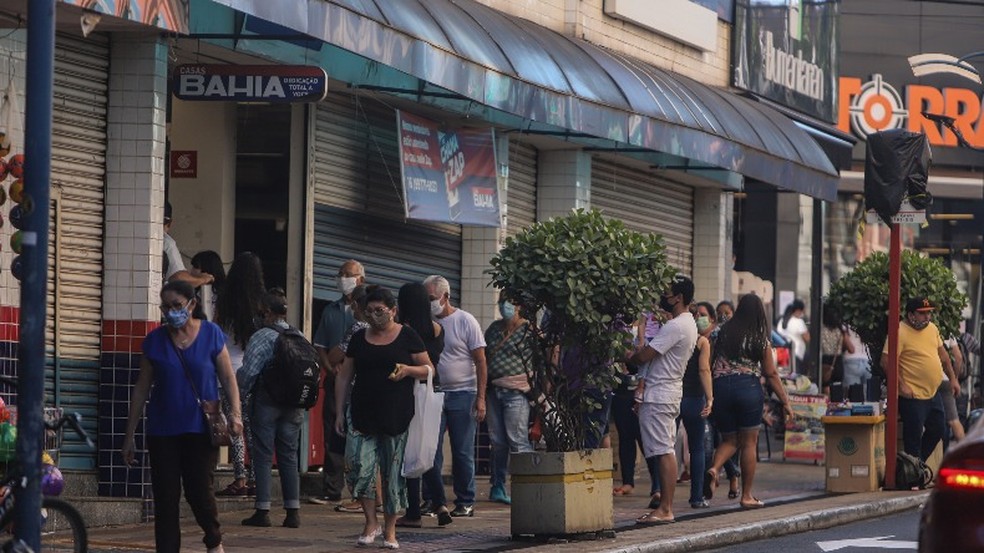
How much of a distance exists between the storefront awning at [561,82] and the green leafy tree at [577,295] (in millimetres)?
1911

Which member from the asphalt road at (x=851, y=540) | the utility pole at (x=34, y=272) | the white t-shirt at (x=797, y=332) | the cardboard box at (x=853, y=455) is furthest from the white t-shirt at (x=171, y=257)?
the white t-shirt at (x=797, y=332)

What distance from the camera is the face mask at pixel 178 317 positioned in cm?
1155

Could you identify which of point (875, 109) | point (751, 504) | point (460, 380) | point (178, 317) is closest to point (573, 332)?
point (460, 380)

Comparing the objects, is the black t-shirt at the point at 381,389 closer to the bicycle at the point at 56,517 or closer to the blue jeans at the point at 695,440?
the bicycle at the point at 56,517

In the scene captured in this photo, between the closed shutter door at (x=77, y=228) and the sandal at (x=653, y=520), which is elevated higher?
the closed shutter door at (x=77, y=228)

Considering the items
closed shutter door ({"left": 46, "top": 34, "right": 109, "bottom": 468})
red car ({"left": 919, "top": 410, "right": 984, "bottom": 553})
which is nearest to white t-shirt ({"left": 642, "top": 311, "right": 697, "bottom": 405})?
closed shutter door ({"left": 46, "top": 34, "right": 109, "bottom": 468})

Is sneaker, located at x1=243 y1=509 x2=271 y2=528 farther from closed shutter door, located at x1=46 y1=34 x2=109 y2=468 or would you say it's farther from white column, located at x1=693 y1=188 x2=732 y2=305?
white column, located at x1=693 y1=188 x2=732 y2=305

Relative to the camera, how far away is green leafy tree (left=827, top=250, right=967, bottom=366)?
20750 mm

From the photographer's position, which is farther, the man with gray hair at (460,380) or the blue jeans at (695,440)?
the blue jeans at (695,440)

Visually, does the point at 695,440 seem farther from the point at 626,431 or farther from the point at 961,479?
the point at 961,479

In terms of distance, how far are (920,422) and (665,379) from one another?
4.76m

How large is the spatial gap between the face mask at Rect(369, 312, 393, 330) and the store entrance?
14.1 feet

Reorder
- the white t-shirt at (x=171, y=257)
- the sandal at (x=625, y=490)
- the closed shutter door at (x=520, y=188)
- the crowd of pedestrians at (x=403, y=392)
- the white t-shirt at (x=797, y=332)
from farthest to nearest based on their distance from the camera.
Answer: the white t-shirt at (x=797, y=332)
the closed shutter door at (x=520, y=188)
the sandal at (x=625, y=490)
the white t-shirt at (x=171, y=257)
the crowd of pedestrians at (x=403, y=392)

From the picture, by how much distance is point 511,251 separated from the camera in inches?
553
